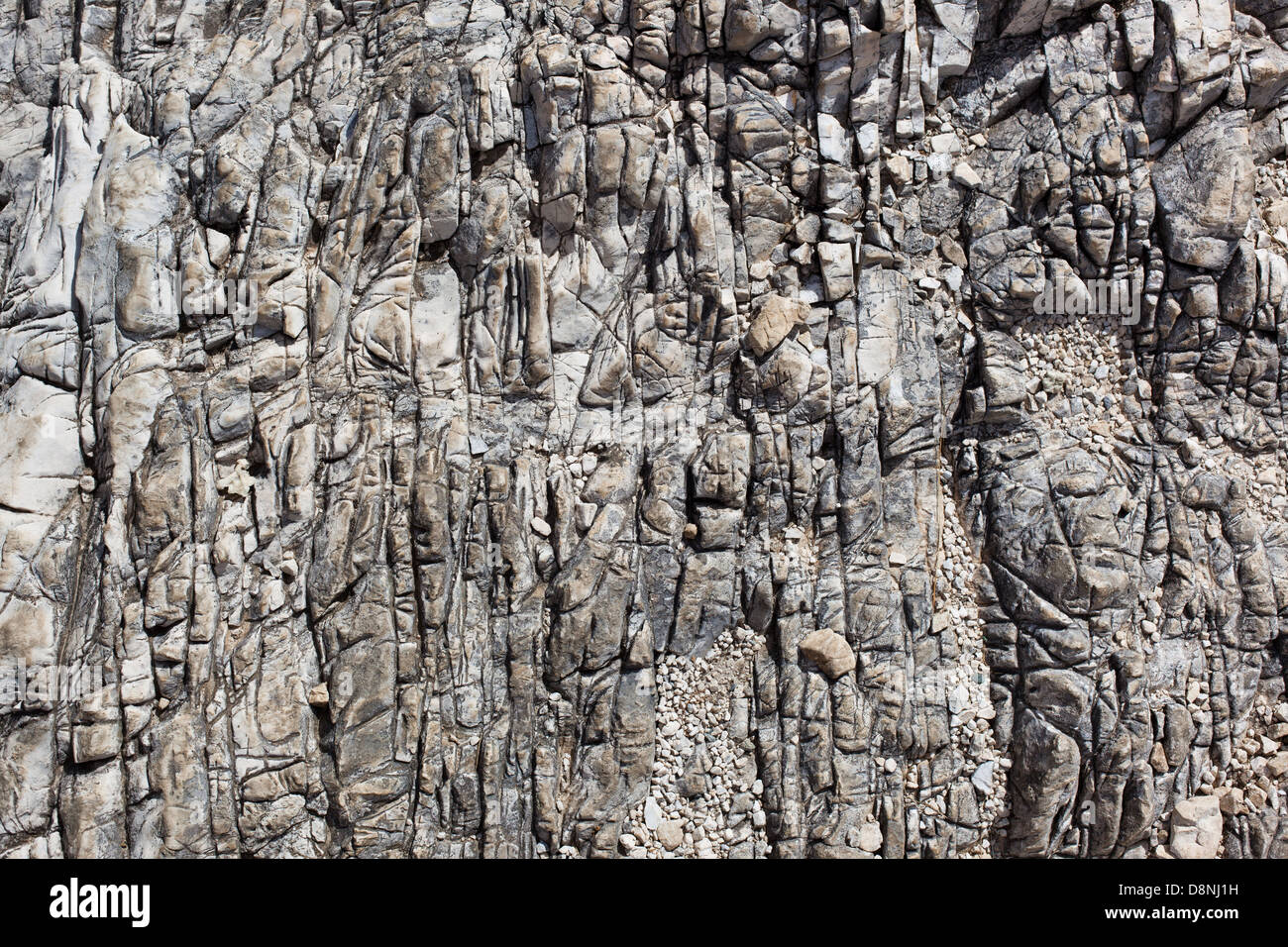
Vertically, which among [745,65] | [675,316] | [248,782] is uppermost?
[745,65]

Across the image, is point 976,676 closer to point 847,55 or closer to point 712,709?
point 712,709

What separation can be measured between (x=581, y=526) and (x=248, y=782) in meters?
4.52

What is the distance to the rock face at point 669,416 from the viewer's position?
28.7ft

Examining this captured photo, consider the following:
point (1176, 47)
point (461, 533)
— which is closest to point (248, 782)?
point (461, 533)

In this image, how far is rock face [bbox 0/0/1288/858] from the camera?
28.7ft

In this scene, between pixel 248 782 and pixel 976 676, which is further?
pixel 976 676

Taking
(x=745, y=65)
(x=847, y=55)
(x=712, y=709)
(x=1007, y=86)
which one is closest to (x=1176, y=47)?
(x=1007, y=86)

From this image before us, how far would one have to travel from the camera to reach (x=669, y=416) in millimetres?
9211

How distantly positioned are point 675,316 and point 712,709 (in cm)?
455

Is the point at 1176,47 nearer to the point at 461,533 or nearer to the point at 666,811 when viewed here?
the point at 461,533

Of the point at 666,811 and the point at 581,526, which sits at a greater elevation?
the point at 581,526

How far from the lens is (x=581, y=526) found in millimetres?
9047

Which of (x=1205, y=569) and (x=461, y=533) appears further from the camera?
(x=1205, y=569)

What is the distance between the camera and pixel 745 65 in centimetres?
923
